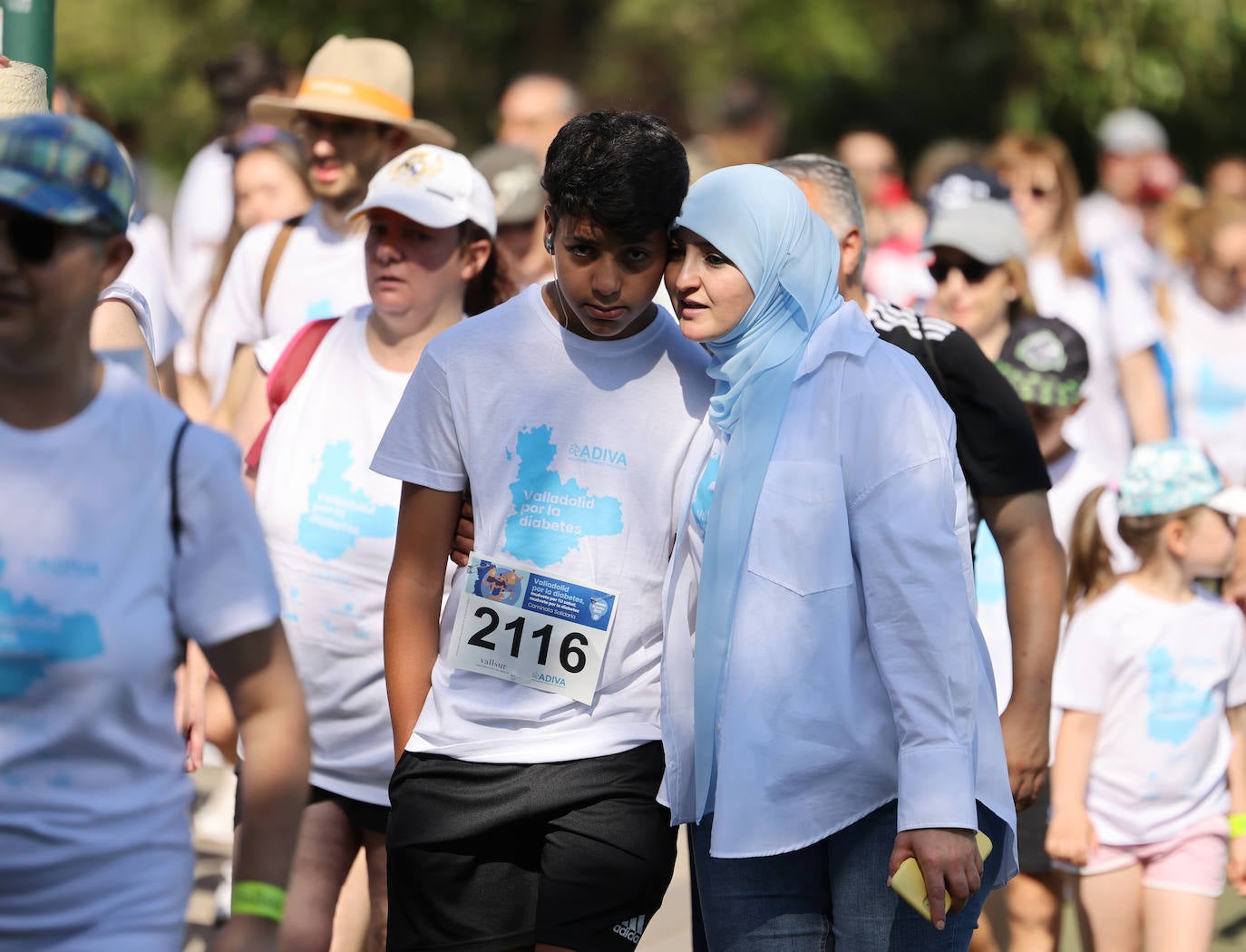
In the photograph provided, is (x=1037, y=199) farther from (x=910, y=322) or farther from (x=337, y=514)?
(x=337, y=514)

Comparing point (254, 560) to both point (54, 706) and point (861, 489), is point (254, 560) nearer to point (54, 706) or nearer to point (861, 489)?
point (54, 706)

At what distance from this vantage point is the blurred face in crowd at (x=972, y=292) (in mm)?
5383

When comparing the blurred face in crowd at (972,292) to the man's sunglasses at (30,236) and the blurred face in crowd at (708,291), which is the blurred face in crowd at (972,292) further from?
the man's sunglasses at (30,236)

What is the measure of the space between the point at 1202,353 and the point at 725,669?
19.1ft

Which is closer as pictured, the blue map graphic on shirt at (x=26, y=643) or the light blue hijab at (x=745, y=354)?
the blue map graphic on shirt at (x=26, y=643)

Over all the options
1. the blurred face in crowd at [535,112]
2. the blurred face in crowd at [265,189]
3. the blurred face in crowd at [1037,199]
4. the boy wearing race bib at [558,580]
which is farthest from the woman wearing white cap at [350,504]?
the blurred face in crowd at [535,112]

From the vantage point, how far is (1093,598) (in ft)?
16.9

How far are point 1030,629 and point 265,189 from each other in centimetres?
462

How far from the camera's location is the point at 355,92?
231 inches

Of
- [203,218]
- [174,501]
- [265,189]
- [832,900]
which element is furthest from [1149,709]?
[203,218]

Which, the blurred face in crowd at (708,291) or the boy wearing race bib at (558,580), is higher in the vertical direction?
the blurred face in crowd at (708,291)

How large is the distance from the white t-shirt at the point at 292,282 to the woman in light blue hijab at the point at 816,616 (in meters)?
2.31

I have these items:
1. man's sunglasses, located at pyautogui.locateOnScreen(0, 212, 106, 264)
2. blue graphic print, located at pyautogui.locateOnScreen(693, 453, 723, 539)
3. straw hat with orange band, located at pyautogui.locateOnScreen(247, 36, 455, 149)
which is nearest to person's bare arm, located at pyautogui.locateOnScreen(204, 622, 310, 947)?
man's sunglasses, located at pyautogui.locateOnScreen(0, 212, 106, 264)

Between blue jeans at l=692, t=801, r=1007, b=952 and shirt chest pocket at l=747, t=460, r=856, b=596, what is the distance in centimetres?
41
